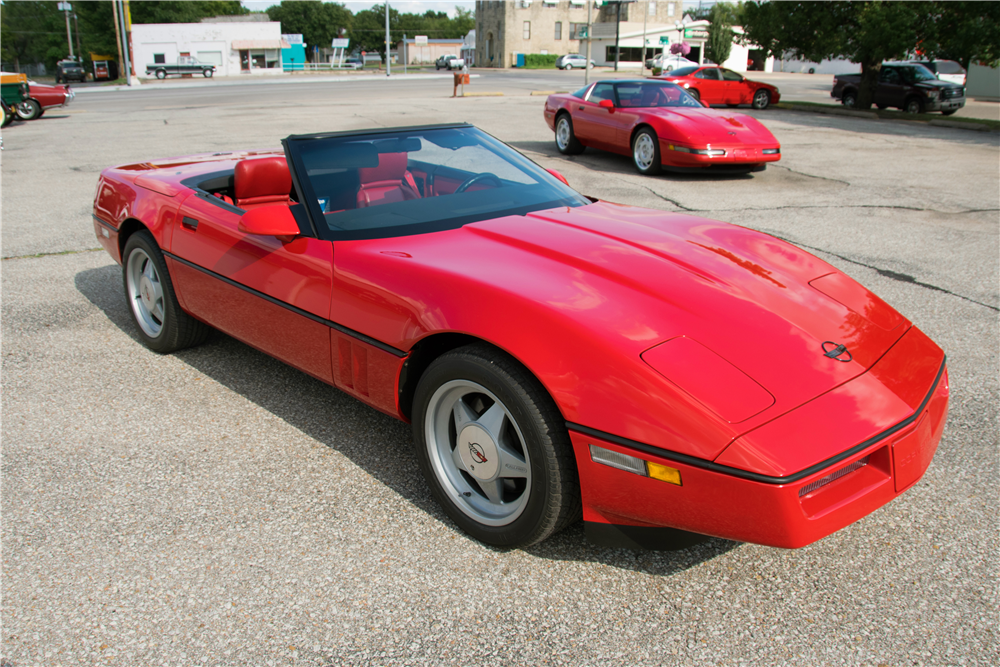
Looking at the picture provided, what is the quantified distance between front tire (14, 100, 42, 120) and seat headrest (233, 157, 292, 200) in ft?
60.0

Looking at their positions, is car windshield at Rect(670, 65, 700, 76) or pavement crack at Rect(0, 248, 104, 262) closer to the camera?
pavement crack at Rect(0, 248, 104, 262)

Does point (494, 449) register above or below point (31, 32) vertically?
below

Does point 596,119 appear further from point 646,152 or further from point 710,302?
point 710,302

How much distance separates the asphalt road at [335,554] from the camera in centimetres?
202

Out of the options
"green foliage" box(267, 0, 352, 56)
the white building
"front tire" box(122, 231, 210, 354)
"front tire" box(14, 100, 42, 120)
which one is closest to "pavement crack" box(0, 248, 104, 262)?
"front tire" box(122, 231, 210, 354)

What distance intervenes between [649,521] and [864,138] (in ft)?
46.3

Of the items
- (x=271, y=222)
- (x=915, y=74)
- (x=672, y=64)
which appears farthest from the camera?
(x=672, y=64)

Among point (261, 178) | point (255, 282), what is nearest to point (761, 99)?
point (261, 178)

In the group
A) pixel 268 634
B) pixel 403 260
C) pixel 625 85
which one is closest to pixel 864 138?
pixel 625 85

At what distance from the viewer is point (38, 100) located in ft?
61.0

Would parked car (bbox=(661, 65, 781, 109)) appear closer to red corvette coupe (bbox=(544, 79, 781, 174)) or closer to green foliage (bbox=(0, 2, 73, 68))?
red corvette coupe (bbox=(544, 79, 781, 174))

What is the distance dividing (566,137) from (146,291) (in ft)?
27.9

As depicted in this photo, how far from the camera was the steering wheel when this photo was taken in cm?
333

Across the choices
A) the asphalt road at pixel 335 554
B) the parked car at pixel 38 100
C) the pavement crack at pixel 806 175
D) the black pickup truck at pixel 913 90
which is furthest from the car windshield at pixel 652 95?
the parked car at pixel 38 100
